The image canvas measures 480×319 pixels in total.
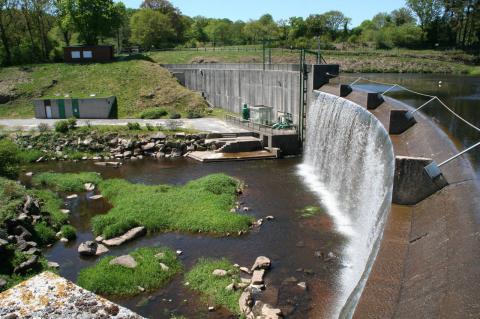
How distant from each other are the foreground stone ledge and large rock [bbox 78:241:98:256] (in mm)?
13171

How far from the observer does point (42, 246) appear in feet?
67.7

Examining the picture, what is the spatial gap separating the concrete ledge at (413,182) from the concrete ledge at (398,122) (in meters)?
7.68

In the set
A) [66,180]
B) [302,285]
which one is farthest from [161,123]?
[302,285]

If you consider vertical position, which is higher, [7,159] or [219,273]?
[7,159]

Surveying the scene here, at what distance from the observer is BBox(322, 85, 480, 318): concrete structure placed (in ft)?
29.0

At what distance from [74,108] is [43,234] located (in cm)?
3151

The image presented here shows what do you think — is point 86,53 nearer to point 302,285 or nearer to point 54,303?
point 302,285

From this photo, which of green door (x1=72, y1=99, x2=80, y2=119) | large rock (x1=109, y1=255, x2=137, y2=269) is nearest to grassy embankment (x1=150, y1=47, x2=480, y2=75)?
green door (x1=72, y1=99, x2=80, y2=119)

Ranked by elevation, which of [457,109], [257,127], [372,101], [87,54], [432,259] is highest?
[87,54]

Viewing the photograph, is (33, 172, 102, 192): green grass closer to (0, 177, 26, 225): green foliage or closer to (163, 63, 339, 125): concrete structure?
(0, 177, 26, 225): green foliage

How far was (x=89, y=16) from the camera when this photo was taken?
223 feet

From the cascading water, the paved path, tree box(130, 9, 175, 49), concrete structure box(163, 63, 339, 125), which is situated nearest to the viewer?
the cascading water

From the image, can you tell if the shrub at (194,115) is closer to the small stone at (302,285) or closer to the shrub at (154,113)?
the shrub at (154,113)

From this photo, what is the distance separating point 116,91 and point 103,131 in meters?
14.8
